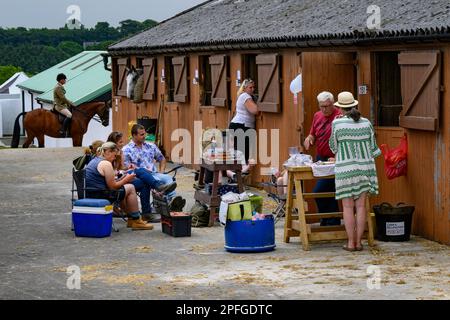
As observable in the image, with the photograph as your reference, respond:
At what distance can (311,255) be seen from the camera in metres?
13.7

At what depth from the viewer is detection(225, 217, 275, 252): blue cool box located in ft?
45.4

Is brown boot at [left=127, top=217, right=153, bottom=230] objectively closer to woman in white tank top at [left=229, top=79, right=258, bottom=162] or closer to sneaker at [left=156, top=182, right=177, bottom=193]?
sneaker at [left=156, top=182, right=177, bottom=193]

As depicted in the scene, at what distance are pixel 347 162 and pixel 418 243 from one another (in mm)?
1348

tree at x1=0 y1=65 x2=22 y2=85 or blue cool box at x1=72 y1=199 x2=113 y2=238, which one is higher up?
tree at x1=0 y1=65 x2=22 y2=85

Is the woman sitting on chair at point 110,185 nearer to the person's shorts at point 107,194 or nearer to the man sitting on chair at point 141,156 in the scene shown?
the person's shorts at point 107,194

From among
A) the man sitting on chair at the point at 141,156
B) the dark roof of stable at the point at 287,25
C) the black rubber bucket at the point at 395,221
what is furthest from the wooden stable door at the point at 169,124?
the black rubber bucket at the point at 395,221

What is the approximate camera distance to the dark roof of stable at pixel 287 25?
15008 millimetres

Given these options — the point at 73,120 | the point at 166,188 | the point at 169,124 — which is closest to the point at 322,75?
the point at 166,188

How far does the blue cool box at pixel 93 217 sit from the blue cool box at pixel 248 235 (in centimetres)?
190

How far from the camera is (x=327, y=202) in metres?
15.1

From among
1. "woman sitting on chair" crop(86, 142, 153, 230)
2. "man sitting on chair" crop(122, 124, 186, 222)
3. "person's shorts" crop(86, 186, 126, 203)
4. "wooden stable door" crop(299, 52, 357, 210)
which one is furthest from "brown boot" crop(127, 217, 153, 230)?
"wooden stable door" crop(299, 52, 357, 210)

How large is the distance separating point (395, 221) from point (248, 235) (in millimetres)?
1743

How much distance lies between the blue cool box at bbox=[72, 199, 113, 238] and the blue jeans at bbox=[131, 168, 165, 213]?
1.35m
